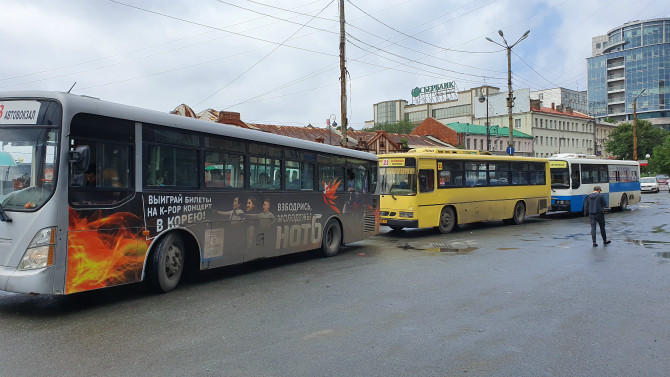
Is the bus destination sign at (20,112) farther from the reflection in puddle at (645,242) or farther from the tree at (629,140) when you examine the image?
the tree at (629,140)

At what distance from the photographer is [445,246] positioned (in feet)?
47.3

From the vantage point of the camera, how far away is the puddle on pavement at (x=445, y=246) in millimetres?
13438

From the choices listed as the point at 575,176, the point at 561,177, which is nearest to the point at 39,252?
the point at 561,177

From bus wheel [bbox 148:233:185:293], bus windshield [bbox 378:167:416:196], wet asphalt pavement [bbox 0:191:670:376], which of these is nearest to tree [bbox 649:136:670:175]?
bus windshield [bbox 378:167:416:196]

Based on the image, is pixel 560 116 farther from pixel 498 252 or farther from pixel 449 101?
pixel 498 252

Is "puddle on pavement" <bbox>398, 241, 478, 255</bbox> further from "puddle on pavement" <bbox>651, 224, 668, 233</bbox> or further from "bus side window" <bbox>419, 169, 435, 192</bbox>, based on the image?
"puddle on pavement" <bbox>651, 224, 668, 233</bbox>

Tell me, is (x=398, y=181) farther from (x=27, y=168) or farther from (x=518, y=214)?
(x=27, y=168)

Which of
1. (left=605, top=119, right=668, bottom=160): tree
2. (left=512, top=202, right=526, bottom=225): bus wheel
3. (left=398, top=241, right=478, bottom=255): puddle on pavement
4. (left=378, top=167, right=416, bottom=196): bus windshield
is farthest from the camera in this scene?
(left=605, top=119, right=668, bottom=160): tree

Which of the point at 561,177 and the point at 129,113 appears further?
the point at 561,177

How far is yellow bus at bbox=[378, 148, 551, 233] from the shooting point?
16.8 m

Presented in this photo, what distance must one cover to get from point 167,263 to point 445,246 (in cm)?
864

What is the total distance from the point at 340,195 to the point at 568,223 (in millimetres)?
Result: 13013

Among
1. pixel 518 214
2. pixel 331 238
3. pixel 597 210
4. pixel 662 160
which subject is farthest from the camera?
pixel 662 160

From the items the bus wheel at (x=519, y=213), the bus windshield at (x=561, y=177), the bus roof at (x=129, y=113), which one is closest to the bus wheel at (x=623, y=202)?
the bus windshield at (x=561, y=177)
